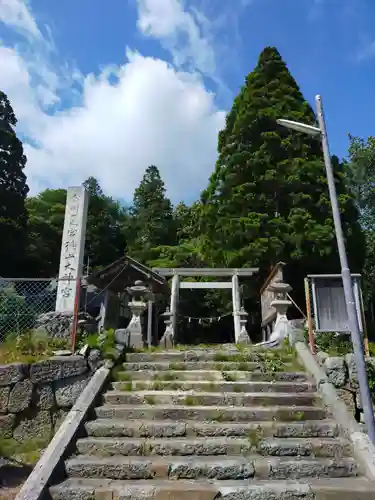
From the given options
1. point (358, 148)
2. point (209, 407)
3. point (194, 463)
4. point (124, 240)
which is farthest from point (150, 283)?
point (124, 240)

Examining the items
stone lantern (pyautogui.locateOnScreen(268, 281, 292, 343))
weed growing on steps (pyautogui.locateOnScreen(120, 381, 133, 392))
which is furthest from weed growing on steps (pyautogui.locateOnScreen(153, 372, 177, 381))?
stone lantern (pyautogui.locateOnScreen(268, 281, 292, 343))

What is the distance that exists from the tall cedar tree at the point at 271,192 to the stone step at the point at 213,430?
9.47m

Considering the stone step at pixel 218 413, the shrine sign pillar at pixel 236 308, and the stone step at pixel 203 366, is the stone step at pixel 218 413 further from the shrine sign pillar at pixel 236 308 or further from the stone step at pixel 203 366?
the shrine sign pillar at pixel 236 308

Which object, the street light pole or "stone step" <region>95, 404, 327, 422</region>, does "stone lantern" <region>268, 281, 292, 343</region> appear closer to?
the street light pole

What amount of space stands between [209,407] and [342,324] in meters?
2.93

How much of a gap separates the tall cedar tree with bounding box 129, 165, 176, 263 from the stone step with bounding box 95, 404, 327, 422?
17637mm

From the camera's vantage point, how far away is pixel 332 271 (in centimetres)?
1416

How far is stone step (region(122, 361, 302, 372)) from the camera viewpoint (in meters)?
6.26

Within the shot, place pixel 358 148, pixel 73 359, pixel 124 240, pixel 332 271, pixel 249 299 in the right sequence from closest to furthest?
pixel 73 359, pixel 332 271, pixel 249 299, pixel 358 148, pixel 124 240

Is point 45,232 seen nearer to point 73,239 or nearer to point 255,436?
point 73,239

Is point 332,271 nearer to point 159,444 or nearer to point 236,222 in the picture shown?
point 236,222

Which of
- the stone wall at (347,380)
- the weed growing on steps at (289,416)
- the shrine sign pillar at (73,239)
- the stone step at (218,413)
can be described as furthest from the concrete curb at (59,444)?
the shrine sign pillar at (73,239)

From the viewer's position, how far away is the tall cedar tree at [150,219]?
2454 cm

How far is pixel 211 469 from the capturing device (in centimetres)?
410
